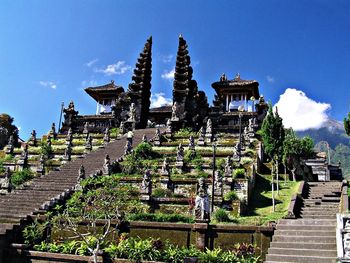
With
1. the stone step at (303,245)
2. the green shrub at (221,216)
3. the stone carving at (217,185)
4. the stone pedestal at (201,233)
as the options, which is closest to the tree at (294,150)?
the stone carving at (217,185)

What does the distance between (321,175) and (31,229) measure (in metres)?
26.9

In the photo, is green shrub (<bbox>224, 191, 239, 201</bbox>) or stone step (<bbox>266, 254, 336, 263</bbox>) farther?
green shrub (<bbox>224, 191, 239, 201</bbox>)

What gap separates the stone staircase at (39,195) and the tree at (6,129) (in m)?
22.0

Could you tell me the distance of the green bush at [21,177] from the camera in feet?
93.4

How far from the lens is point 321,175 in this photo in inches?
1448

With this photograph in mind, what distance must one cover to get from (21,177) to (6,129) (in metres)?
24.1

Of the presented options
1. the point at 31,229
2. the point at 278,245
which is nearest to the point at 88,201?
the point at 31,229

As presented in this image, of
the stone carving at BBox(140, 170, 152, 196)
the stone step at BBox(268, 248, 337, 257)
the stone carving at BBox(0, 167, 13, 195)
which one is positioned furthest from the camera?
the stone carving at BBox(0, 167, 13, 195)

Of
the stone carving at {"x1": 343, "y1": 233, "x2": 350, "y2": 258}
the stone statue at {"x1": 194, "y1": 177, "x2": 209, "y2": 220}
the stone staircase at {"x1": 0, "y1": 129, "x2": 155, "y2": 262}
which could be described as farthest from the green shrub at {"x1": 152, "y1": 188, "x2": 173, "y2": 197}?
the stone carving at {"x1": 343, "y1": 233, "x2": 350, "y2": 258}

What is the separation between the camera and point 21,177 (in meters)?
28.9

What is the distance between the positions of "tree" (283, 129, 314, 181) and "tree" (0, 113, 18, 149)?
32.8m

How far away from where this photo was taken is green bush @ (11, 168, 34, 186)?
1121 inches

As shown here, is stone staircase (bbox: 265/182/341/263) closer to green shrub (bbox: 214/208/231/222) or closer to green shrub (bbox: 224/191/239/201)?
green shrub (bbox: 214/208/231/222)

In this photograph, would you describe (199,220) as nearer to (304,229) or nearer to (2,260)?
(304,229)
